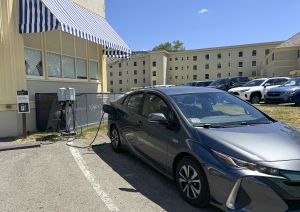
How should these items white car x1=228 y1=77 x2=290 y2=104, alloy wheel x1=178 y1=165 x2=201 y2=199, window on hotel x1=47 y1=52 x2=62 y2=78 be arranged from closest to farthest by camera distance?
alloy wheel x1=178 y1=165 x2=201 y2=199 → window on hotel x1=47 y1=52 x2=62 y2=78 → white car x1=228 y1=77 x2=290 y2=104

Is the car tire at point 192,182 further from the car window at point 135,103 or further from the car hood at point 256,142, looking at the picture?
the car window at point 135,103

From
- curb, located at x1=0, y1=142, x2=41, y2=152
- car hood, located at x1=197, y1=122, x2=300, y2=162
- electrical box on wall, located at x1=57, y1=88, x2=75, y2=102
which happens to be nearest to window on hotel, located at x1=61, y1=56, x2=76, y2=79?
electrical box on wall, located at x1=57, y1=88, x2=75, y2=102

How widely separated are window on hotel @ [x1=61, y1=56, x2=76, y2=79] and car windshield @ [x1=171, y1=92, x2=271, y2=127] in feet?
25.4

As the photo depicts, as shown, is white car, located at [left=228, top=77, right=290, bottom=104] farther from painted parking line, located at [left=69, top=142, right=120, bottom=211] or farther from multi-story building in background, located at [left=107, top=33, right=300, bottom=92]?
multi-story building in background, located at [left=107, top=33, right=300, bottom=92]

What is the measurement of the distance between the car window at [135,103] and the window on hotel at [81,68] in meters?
6.70

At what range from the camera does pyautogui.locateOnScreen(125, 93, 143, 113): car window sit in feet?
21.8

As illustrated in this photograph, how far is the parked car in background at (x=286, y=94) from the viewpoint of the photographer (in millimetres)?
16453

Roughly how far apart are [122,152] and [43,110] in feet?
13.9

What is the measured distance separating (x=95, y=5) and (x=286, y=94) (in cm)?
1066

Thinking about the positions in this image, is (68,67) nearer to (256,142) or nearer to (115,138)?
→ (115,138)

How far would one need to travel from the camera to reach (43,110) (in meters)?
10.6

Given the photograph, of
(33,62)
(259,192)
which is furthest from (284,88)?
(259,192)

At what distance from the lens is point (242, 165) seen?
3742 mm

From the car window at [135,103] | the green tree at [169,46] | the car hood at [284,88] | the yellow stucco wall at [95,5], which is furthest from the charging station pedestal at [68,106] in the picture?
the green tree at [169,46]
